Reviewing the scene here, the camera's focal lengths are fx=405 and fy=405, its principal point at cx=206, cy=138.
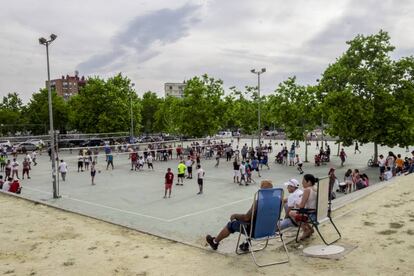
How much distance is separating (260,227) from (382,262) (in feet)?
7.22

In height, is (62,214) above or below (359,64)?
below

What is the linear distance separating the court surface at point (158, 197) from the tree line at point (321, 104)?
3.65 m

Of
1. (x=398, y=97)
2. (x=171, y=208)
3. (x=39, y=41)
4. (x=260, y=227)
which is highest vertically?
(x=39, y=41)

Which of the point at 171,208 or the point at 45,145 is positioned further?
the point at 45,145

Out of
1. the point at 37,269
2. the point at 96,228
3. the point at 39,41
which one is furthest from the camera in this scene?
the point at 39,41

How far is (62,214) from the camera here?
1395 centimetres

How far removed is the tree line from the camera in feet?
99.7

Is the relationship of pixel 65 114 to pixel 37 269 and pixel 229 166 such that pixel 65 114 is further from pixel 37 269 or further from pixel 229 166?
pixel 37 269

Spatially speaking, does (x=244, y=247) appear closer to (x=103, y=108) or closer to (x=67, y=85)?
(x=103, y=108)

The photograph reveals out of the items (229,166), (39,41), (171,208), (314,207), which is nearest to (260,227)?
(314,207)

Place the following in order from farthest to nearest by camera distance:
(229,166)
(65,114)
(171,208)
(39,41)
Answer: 1. (65,114)
2. (229,166)
3. (39,41)
4. (171,208)

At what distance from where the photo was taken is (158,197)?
65.8 feet

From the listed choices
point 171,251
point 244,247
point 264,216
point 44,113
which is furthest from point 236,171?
point 44,113

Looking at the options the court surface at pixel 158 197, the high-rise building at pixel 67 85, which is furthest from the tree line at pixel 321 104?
the high-rise building at pixel 67 85
